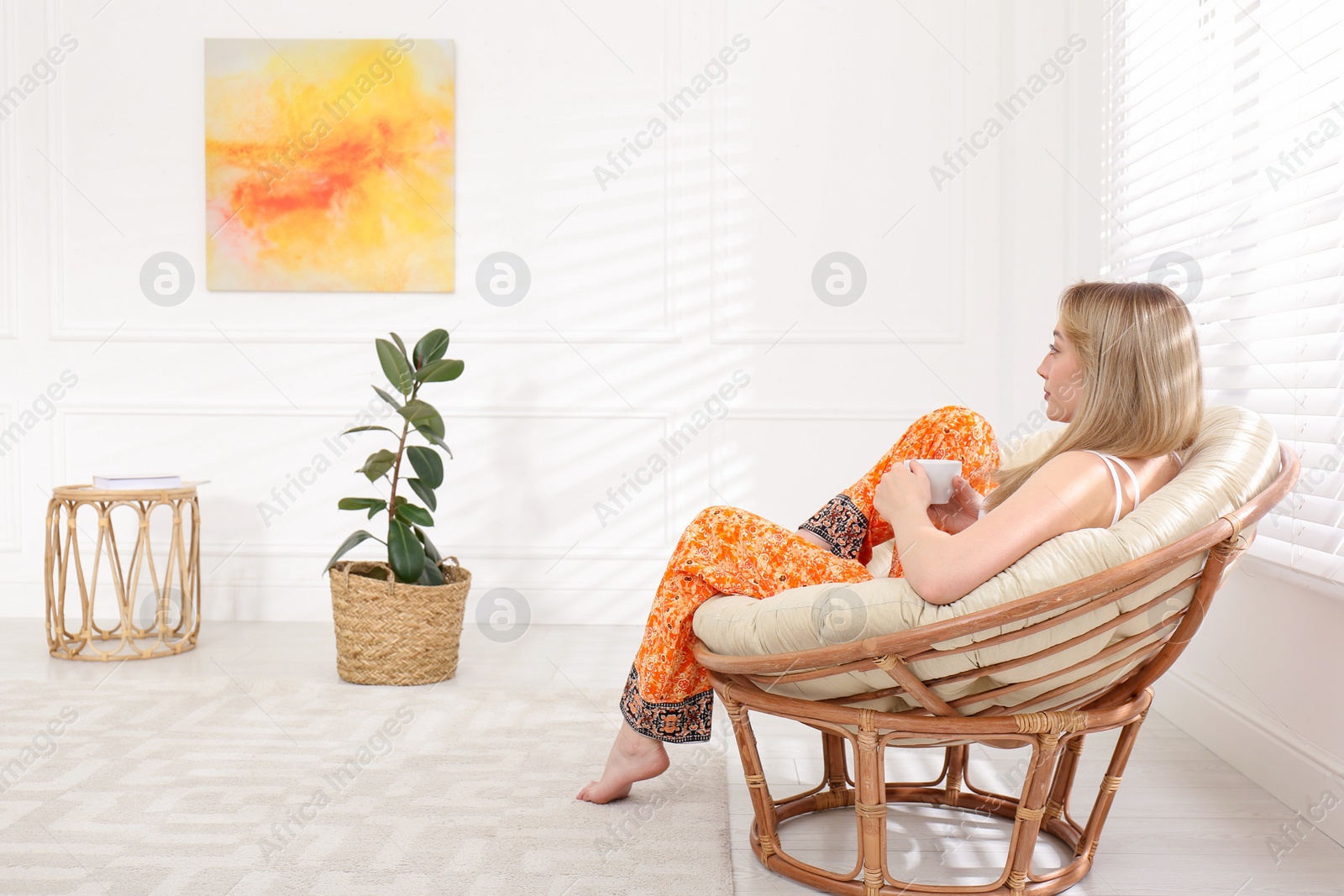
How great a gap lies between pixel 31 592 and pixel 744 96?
306cm

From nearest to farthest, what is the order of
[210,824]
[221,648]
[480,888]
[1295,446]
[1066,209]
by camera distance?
1. [480,888]
2. [210,824]
3. [1295,446]
4. [221,648]
5. [1066,209]

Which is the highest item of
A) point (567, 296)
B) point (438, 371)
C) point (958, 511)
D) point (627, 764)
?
point (567, 296)

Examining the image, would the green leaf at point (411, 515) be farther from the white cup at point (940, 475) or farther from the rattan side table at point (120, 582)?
the white cup at point (940, 475)

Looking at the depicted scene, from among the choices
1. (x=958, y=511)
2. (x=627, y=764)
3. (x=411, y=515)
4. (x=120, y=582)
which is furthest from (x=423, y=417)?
(x=958, y=511)

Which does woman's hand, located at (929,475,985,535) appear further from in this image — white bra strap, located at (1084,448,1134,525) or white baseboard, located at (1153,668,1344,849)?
white baseboard, located at (1153,668,1344,849)

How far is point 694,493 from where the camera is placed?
142 inches

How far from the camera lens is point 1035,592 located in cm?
133

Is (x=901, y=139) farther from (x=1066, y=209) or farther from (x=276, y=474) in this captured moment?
(x=276, y=474)

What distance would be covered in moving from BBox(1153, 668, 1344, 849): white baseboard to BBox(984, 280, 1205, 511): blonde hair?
2.66ft

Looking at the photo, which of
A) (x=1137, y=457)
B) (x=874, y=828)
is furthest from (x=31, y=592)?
(x=1137, y=457)

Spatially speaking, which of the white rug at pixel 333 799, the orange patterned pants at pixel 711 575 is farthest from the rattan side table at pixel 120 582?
the orange patterned pants at pixel 711 575

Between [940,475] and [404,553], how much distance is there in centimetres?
165

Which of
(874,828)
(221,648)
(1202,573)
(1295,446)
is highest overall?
(1295,446)

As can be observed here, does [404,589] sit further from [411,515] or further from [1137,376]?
[1137,376]
